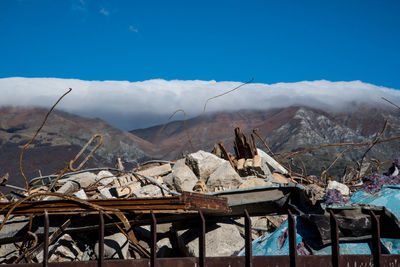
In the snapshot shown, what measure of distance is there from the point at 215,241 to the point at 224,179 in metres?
1.54

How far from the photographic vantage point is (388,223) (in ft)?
10.0

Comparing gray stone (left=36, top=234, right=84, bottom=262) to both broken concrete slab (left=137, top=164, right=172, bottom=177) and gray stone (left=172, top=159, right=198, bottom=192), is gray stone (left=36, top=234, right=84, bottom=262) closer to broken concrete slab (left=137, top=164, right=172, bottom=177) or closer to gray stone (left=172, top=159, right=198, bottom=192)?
gray stone (left=172, top=159, right=198, bottom=192)

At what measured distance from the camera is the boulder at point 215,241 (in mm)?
3762

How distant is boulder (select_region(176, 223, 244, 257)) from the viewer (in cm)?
376

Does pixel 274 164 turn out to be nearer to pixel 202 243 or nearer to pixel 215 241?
pixel 215 241

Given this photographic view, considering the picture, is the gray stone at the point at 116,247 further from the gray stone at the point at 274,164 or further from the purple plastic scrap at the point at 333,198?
the gray stone at the point at 274,164

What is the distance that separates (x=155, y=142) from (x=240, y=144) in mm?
1379

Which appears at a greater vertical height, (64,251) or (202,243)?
(202,243)

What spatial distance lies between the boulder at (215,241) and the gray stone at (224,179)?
1.33 meters

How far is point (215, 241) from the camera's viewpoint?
3.84 m

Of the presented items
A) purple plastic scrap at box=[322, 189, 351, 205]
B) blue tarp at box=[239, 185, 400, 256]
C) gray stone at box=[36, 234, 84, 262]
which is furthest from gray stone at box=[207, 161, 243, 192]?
gray stone at box=[36, 234, 84, 262]

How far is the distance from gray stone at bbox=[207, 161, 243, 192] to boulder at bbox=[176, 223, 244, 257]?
1.33 m

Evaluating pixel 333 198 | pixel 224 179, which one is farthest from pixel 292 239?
pixel 224 179

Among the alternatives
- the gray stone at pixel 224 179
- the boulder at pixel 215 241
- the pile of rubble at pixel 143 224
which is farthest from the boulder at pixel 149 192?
the boulder at pixel 215 241
